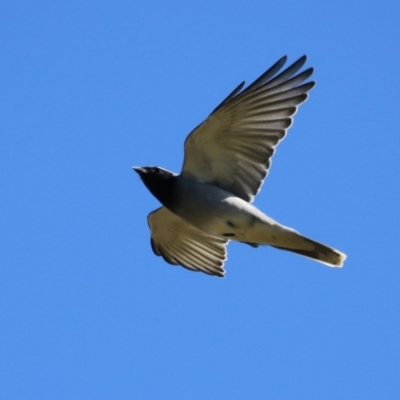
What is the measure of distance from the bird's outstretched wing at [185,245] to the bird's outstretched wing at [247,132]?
1.91 meters

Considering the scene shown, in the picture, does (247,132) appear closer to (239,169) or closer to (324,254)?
(239,169)

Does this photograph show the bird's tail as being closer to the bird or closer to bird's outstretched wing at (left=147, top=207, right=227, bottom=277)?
the bird

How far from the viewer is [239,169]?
13.7 metres

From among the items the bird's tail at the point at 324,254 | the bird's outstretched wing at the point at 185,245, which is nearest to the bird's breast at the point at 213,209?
the bird's tail at the point at 324,254

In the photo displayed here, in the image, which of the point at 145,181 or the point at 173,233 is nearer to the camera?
the point at 145,181

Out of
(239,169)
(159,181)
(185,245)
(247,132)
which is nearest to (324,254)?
(239,169)

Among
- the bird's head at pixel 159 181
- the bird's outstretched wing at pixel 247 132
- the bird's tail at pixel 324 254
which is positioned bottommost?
the bird's tail at pixel 324 254

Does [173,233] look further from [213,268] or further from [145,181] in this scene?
[145,181]

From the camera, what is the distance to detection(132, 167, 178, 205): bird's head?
13469mm

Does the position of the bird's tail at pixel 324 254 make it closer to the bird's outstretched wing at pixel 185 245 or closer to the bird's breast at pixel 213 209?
the bird's breast at pixel 213 209

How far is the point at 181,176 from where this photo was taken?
13.6m

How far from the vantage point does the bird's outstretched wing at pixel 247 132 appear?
520 inches

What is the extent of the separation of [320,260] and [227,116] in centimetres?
246

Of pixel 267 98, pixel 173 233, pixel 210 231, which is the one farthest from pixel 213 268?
pixel 267 98
